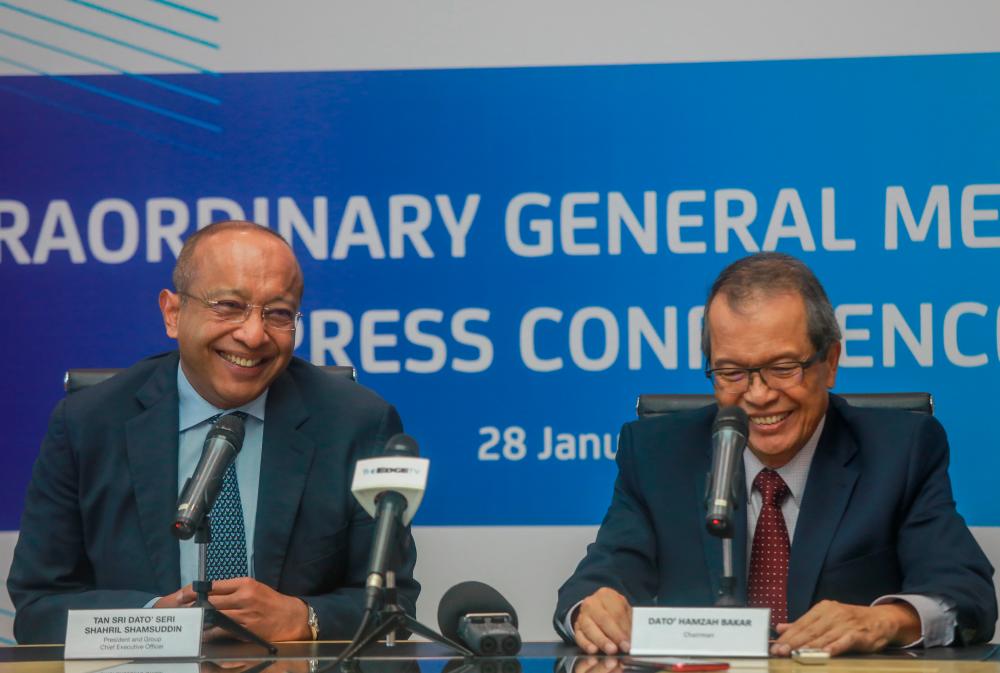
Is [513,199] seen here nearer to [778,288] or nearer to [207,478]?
[778,288]

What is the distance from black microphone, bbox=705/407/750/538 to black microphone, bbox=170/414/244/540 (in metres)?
0.88

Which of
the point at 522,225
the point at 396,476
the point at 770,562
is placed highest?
the point at 522,225

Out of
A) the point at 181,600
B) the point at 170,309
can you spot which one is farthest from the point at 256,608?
the point at 170,309

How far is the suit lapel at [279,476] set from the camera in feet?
10.2

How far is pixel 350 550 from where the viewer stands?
321 centimetres

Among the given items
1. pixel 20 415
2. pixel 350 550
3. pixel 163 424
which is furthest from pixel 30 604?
pixel 20 415

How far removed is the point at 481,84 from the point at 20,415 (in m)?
1.93

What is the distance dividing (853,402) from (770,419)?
0.53 meters

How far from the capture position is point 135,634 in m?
2.53

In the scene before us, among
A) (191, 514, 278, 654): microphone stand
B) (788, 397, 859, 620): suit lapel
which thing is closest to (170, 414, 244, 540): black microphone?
(191, 514, 278, 654): microphone stand

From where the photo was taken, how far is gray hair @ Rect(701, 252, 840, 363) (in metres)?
3.00

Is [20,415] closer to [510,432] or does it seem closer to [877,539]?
[510,432]

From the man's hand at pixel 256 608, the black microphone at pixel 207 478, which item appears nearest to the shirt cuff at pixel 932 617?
the man's hand at pixel 256 608

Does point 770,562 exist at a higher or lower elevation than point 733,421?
lower
